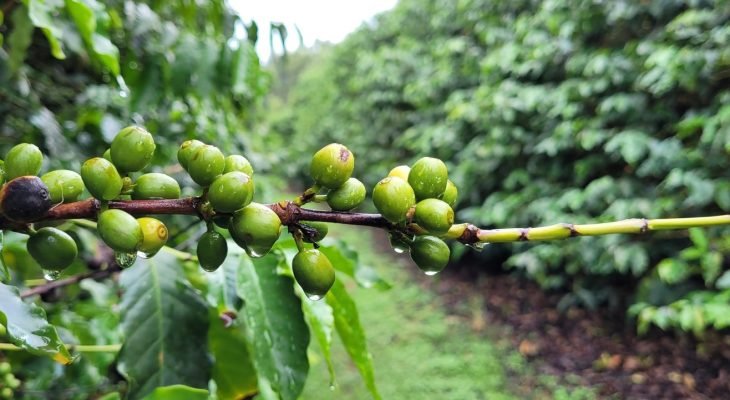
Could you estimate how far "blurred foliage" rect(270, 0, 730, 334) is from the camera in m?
3.28

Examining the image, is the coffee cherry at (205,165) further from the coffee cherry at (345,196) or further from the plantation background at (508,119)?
the plantation background at (508,119)

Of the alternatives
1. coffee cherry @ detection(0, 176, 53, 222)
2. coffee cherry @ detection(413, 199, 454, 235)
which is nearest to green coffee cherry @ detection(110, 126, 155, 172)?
coffee cherry @ detection(0, 176, 53, 222)

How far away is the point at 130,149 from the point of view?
585mm

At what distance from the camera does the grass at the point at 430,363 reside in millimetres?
3689

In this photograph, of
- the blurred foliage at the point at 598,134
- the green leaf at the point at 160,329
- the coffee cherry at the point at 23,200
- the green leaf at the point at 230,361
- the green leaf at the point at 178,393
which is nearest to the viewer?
the coffee cherry at the point at 23,200

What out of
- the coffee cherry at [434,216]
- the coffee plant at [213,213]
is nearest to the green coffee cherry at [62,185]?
the coffee plant at [213,213]

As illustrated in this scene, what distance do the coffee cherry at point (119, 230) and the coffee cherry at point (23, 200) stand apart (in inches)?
2.1

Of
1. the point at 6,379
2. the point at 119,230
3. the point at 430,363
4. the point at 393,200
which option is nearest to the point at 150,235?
the point at 119,230

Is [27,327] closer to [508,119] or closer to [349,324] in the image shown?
[349,324]

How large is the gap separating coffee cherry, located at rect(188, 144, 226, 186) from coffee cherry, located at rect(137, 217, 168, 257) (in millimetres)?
65

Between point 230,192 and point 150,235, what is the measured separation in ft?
0.33

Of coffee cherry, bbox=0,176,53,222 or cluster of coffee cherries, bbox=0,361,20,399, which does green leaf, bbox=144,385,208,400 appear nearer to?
coffee cherry, bbox=0,176,53,222

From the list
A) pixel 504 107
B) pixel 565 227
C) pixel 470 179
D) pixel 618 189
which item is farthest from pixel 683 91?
pixel 565 227

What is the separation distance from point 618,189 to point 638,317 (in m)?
0.98
